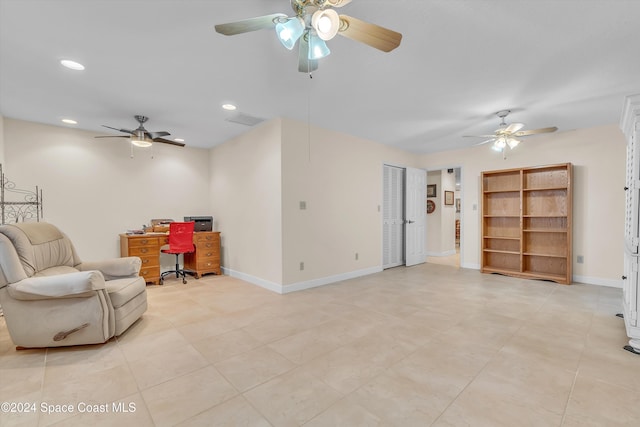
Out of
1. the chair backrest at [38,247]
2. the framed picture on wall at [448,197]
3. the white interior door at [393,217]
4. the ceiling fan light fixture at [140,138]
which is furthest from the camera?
the framed picture on wall at [448,197]

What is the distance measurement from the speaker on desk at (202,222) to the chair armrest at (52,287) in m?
2.90

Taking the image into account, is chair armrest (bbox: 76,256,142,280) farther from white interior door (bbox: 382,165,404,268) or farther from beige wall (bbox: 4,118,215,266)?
white interior door (bbox: 382,165,404,268)

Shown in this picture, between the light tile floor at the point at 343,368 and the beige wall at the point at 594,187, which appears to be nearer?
the light tile floor at the point at 343,368

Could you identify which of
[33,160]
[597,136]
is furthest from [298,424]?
[597,136]

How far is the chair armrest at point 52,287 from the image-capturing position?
2.23 m

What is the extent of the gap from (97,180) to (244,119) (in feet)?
9.10

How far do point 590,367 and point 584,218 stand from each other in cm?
349

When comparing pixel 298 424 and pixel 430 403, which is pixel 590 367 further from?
pixel 298 424

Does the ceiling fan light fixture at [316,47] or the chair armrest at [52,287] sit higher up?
the ceiling fan light fixture at [316,47]

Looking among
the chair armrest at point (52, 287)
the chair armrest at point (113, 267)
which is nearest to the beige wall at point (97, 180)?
the chair armrest at point (113, 267)

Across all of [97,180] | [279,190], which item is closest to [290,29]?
[279,190]

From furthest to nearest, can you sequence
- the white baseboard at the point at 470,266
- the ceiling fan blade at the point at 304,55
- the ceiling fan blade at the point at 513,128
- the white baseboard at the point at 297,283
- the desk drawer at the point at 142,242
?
the white baseboard at the point at 470,266, the desk drawer at the point at 142,242, the white baseboard at the point at 297,283, the ceiling fan blade at the point at 513,128, the ceiling fan blade at the point at 304,55

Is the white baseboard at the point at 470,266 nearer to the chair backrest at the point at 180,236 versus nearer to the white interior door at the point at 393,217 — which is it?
the white interior door at the point at 393,217

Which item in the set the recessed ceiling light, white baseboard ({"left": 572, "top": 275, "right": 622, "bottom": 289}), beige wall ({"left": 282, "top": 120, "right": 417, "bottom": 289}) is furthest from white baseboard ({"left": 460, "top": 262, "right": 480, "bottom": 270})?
the recessed ceiling light
